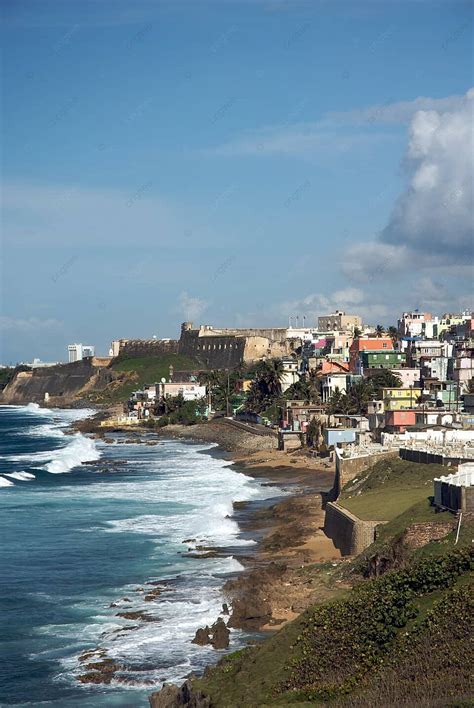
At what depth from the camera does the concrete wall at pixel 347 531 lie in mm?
35406

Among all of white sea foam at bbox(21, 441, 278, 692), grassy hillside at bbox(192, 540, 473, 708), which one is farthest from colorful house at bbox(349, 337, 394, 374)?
grassy hillside at bbox(192, 540, 473, 708)

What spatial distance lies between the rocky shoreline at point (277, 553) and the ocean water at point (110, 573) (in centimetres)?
50

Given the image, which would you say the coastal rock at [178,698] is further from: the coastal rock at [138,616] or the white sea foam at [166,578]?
the coastal rock at [138,616]

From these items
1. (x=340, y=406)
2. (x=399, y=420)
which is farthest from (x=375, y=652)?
(x=340, y=406)

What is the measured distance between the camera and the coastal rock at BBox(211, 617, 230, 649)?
28828 millimetres

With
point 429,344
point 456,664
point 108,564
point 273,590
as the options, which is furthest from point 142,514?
point 429,344

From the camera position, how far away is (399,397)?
76.2 metres

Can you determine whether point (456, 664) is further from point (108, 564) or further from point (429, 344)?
point (429, 344)

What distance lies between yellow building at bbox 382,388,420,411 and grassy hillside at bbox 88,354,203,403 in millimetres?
97495

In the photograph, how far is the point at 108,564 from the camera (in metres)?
40.0

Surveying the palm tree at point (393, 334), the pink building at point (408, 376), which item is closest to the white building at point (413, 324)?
the palm tree at point (393, 334)

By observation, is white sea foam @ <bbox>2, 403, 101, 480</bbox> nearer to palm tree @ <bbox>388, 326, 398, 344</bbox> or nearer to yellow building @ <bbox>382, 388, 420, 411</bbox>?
yellow building @ <bbox>382, 388, 420, 411</bbox>

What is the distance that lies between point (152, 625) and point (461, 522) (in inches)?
325

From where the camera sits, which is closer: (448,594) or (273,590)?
(448,594)
